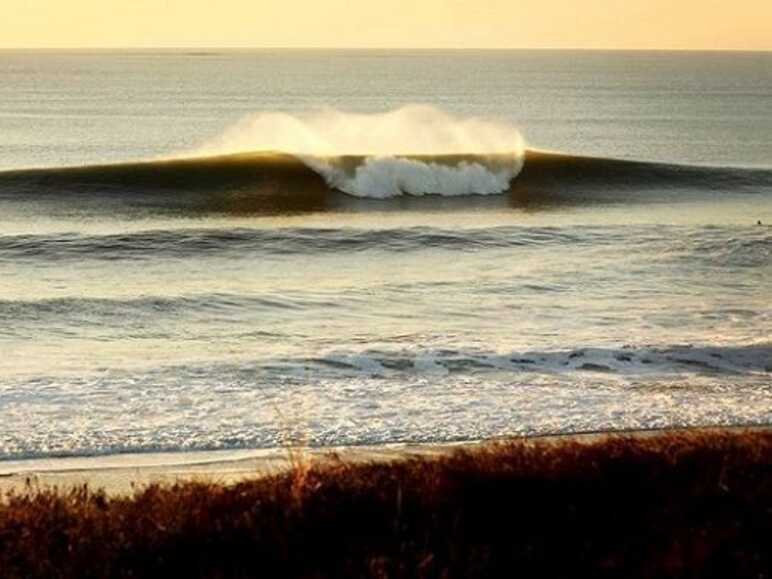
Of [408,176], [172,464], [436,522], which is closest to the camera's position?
[436,522]

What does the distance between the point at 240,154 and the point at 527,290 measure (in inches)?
870

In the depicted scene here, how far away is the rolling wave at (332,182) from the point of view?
35625 mm

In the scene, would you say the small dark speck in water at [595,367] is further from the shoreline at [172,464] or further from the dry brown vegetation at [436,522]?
the dry brown vegetation at [436,522]

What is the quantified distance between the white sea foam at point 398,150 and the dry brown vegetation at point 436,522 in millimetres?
30400

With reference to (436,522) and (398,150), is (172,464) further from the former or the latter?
(398,150)

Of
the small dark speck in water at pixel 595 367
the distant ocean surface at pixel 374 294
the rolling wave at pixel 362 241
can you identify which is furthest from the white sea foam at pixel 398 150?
the small dark speck in water at pixel 595 367

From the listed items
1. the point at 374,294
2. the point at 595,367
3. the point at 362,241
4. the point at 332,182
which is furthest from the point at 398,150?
the point at 595,367

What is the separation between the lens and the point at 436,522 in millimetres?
5918

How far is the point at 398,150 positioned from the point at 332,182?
5.63 m

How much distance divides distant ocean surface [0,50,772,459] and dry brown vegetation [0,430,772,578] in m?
5.08

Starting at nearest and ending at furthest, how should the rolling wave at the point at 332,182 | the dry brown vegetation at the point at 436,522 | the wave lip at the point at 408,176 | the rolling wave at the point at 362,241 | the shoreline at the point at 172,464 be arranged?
the dry brown vegetation at the point at 436,522 < the shoreline at the point at 172,464 < the rolling wave at the point at 362,241 < the rolling wave at the point at 332,182 < the wave lip at the point at 408,176

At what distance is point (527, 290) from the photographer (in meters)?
20.6

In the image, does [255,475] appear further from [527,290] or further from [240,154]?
[240,154]

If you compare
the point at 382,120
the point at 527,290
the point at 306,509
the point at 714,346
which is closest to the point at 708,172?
the point at 382,120
